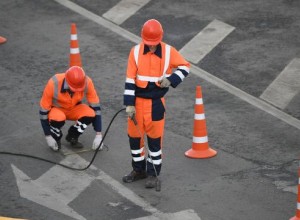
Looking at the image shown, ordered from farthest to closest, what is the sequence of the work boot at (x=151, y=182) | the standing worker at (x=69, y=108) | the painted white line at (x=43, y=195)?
the standing worker at (x=69, y=108) < the work boot at (x=151, y=182) < the painted white line at (x=43, y=195)

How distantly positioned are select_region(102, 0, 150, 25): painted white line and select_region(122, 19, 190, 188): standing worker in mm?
6622

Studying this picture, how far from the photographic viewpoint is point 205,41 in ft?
56.3

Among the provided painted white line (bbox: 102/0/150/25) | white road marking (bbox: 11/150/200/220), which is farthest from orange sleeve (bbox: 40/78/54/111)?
painted white line (bbox: 102/0/150/25)

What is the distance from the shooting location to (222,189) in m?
11.7

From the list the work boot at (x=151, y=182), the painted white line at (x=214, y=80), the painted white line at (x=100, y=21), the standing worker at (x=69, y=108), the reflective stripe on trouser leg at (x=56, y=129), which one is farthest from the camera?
the painted white line at (x=100, y=21)

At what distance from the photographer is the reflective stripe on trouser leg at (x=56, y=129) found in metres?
12.7

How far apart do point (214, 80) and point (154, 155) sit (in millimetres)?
3993

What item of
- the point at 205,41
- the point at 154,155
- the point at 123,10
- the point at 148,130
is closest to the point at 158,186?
the point at 154,155

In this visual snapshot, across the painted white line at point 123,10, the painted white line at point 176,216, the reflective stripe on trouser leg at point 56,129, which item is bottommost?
the painted white line at point 176,216

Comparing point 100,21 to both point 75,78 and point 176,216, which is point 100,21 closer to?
point 75,78

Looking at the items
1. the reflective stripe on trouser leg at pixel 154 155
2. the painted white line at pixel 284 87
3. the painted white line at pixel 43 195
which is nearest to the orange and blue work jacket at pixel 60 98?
the painted white line at pixel 43 195

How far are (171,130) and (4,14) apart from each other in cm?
640

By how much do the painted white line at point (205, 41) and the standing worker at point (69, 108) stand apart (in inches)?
156

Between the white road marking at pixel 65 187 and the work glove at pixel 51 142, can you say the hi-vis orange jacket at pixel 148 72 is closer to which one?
the white road marking at pixel 65 187
